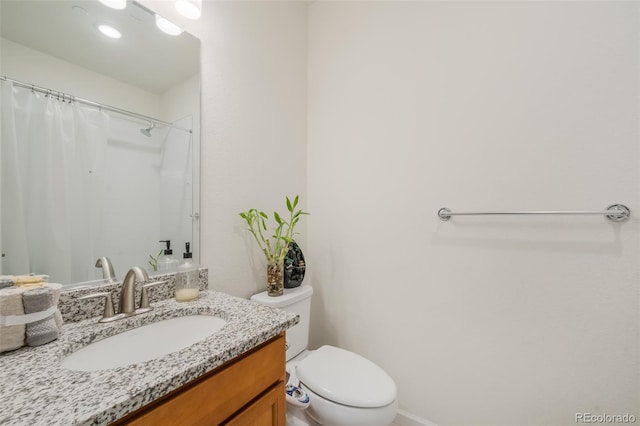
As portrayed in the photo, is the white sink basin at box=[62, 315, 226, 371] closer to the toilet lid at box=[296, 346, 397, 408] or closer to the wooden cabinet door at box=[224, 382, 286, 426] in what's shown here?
the wooden cabinet door at box=[224, 382, 286, 426]

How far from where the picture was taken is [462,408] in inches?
45.5

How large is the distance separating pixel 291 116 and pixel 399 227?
919mm

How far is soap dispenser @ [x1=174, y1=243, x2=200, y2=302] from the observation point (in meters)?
0.92

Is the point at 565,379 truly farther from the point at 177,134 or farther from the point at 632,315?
the point at 177,134

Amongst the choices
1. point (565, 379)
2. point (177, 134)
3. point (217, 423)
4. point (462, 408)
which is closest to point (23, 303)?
point (217, 423)

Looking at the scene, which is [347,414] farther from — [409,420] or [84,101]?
[84,101]

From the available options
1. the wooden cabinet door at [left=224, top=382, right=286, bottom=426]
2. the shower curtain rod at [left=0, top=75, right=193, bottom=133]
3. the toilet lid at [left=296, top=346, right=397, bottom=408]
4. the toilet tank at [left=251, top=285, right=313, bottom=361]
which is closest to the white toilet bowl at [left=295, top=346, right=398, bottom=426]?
the toilet lid at [left=296, top=346, right=397, bottom=408]

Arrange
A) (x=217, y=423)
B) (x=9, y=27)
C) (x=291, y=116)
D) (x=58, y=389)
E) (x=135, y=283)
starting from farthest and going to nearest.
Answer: (x=291, y=116) < (x=135, y=283) < (x=9, y=27) < (x=217, y=423) < (x=58, y=389)

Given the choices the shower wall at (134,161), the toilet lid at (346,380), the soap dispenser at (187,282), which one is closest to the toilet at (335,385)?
the toilet lid at (346,380)

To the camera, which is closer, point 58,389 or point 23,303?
point 58,389

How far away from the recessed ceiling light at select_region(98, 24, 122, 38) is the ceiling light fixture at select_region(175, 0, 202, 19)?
9.9 inches

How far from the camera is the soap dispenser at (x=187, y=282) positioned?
0.92 metres

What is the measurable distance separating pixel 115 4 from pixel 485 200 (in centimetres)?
160

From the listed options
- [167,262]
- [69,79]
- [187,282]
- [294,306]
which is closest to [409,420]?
[294,306]
